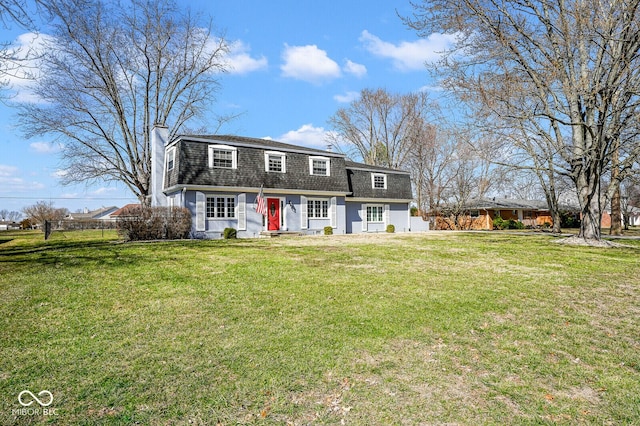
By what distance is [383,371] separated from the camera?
3.56 metres

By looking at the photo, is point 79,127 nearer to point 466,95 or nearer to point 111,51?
point 111,51

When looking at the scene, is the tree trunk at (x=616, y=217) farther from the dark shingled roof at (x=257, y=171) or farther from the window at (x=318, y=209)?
the window at (x=318, y=209)

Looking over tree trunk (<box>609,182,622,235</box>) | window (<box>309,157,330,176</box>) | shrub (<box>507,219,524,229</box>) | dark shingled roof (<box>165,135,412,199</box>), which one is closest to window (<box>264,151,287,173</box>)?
dark shingled roof (<box>165,135,412,199</box>)

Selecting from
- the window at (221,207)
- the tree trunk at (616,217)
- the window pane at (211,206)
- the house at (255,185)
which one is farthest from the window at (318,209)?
the tree trunk at (616,217)

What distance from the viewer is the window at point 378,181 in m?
25.5

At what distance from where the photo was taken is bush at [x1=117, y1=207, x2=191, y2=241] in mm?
14656

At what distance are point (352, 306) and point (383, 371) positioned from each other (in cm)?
198

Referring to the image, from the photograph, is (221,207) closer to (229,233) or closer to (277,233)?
(229,233)

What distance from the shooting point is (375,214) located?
25922 millimetres

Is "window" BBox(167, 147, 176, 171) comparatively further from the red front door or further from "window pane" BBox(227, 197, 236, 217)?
the red front door

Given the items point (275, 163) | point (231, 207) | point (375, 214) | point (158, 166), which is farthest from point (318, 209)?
point (158, 166)

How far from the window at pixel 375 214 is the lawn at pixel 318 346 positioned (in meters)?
17.6

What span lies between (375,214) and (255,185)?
34.5 feet

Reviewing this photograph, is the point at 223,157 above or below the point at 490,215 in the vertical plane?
above
